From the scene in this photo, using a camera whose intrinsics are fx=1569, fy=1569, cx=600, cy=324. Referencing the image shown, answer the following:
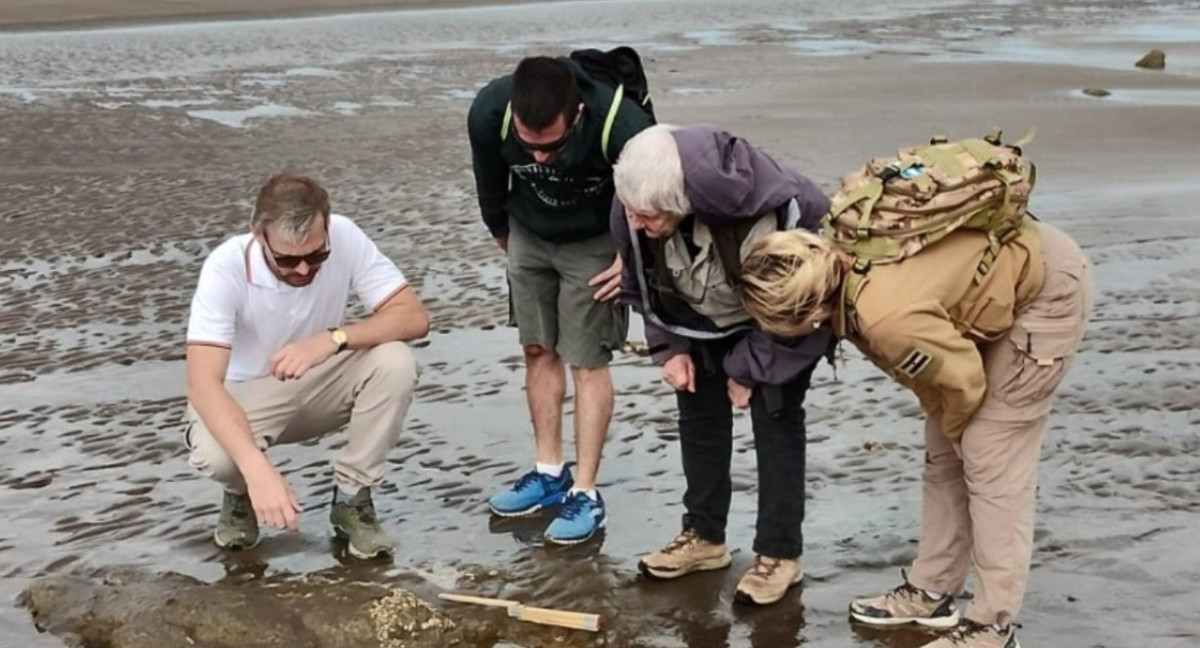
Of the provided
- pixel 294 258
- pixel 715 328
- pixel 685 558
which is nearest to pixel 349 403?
pixel 294 258

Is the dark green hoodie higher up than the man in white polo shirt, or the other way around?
the dark green hoodie

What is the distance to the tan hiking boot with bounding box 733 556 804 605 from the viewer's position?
15.3 ft

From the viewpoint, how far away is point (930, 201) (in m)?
3.80

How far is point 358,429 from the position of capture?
5141 millimetres

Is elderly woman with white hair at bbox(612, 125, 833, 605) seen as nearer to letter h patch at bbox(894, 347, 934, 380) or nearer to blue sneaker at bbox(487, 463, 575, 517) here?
letter h patch at bbox(894, 347, 934, 380)

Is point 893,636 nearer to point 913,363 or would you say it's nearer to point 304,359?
point 913,363

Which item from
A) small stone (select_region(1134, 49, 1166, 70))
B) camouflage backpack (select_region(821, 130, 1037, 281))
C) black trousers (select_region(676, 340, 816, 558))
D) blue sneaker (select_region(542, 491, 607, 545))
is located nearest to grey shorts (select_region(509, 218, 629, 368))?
blue sneaker (select_region(542, 491, 607, 545))

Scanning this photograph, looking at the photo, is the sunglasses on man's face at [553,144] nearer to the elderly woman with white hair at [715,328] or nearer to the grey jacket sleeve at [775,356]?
the elderly woman with white hair at [715,328]

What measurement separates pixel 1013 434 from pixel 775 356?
2.25ft

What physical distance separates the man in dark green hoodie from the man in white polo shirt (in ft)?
1.43

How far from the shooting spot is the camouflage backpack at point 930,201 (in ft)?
12.5

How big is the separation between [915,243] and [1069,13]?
80.3 feet

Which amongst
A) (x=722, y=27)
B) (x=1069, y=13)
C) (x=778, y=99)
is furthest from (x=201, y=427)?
(x=1069, y=13)

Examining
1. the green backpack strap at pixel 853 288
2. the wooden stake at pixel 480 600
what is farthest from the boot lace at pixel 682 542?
the green backpack strap at pixel 853 288
